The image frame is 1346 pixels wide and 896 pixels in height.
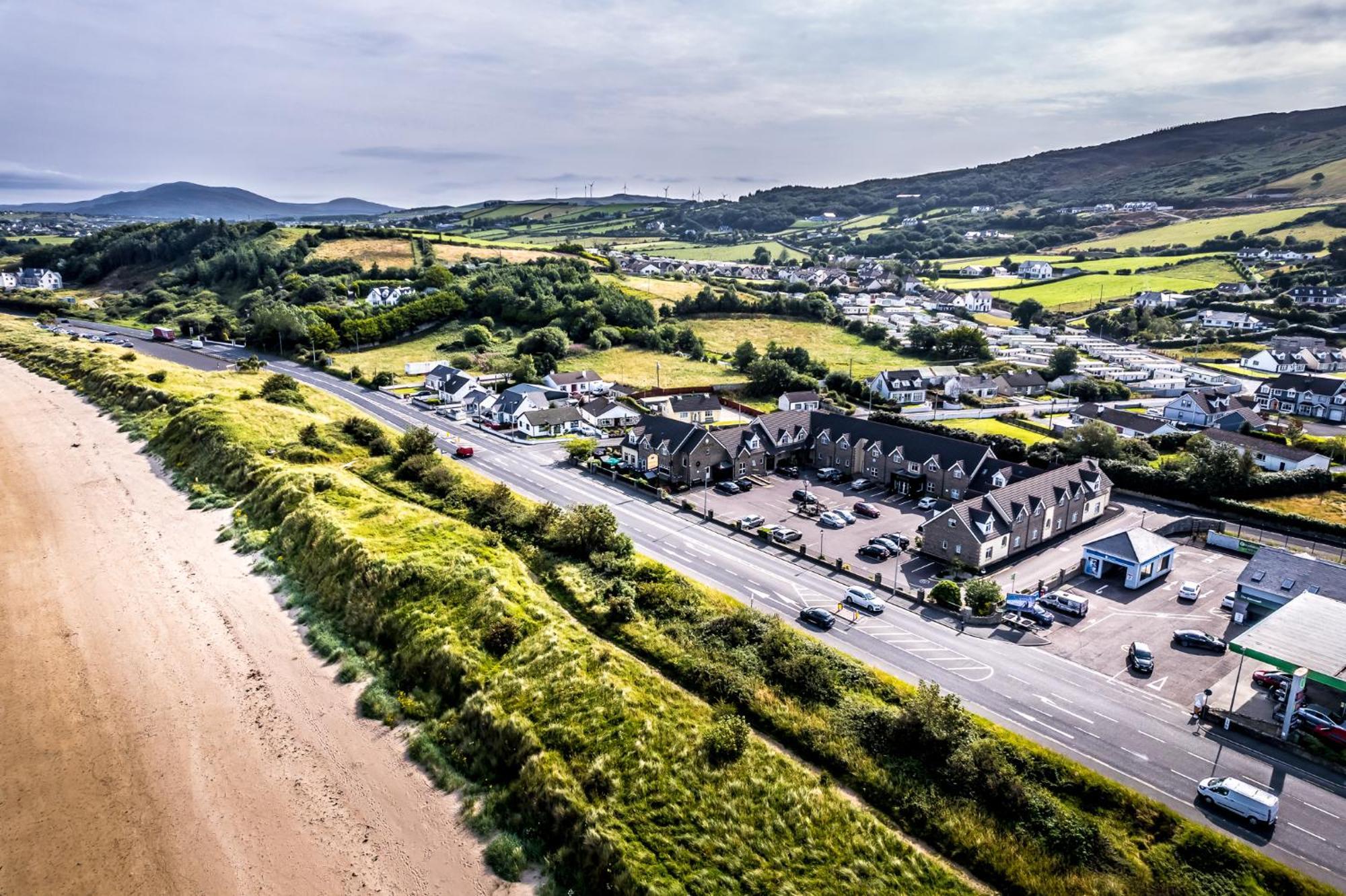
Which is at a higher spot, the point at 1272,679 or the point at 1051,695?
the point at 1051,695

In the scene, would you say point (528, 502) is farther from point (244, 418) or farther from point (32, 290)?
point (32, 290)

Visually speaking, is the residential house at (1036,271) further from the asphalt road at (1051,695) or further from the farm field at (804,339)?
the asphalt road at (1051,695)

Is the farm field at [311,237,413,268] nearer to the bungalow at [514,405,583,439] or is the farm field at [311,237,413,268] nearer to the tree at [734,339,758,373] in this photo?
the tree at [734,339,758,373]

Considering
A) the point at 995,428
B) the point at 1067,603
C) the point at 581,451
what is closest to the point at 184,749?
the point at 581,451

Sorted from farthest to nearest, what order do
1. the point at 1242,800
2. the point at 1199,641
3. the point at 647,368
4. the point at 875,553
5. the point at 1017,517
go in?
the point at 647,368
the point at 1017,517
the point at 875,553
the point at 1199,641
the point at 1242,800

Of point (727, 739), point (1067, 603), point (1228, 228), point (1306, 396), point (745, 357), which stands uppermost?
point (1228, 228)

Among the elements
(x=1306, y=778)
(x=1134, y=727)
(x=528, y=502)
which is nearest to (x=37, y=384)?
(x=528, y=502)

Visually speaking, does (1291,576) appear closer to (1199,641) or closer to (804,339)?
(1199,641)
